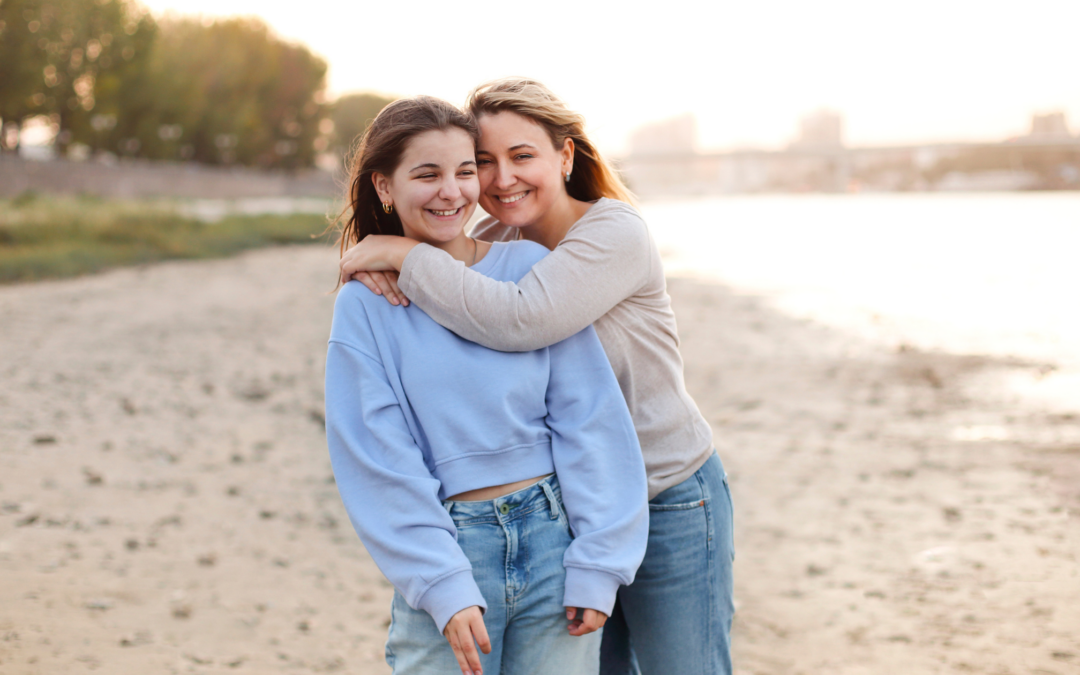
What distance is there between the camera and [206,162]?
62.0 m

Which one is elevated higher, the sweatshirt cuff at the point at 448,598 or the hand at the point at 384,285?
the hand at the point at 384,285

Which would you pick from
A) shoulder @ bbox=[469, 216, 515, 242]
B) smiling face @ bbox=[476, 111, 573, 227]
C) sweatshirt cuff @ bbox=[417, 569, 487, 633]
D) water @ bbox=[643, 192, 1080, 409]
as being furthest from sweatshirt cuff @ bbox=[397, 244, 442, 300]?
water @ bbox=[643, 192, 1080, 409]

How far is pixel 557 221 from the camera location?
2.42m

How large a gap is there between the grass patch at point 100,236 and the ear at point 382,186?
14.7 meters

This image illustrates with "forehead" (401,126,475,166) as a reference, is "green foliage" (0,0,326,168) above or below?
above

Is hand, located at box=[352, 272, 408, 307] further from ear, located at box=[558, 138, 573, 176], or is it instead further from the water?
the water

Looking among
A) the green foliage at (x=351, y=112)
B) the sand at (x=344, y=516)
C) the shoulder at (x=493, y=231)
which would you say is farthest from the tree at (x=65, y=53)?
the shoulder at (x=493, y=231)

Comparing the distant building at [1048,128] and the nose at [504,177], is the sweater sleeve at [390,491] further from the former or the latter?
the distant building at [1048,128]

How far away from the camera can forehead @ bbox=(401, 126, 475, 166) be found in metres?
2.09

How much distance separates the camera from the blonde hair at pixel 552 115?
7.32 ft

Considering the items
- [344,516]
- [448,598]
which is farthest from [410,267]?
[344,516]

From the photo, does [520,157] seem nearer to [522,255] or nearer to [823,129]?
[522,255]

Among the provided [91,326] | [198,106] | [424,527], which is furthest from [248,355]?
[198,106]

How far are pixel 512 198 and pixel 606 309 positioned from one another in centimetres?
41
